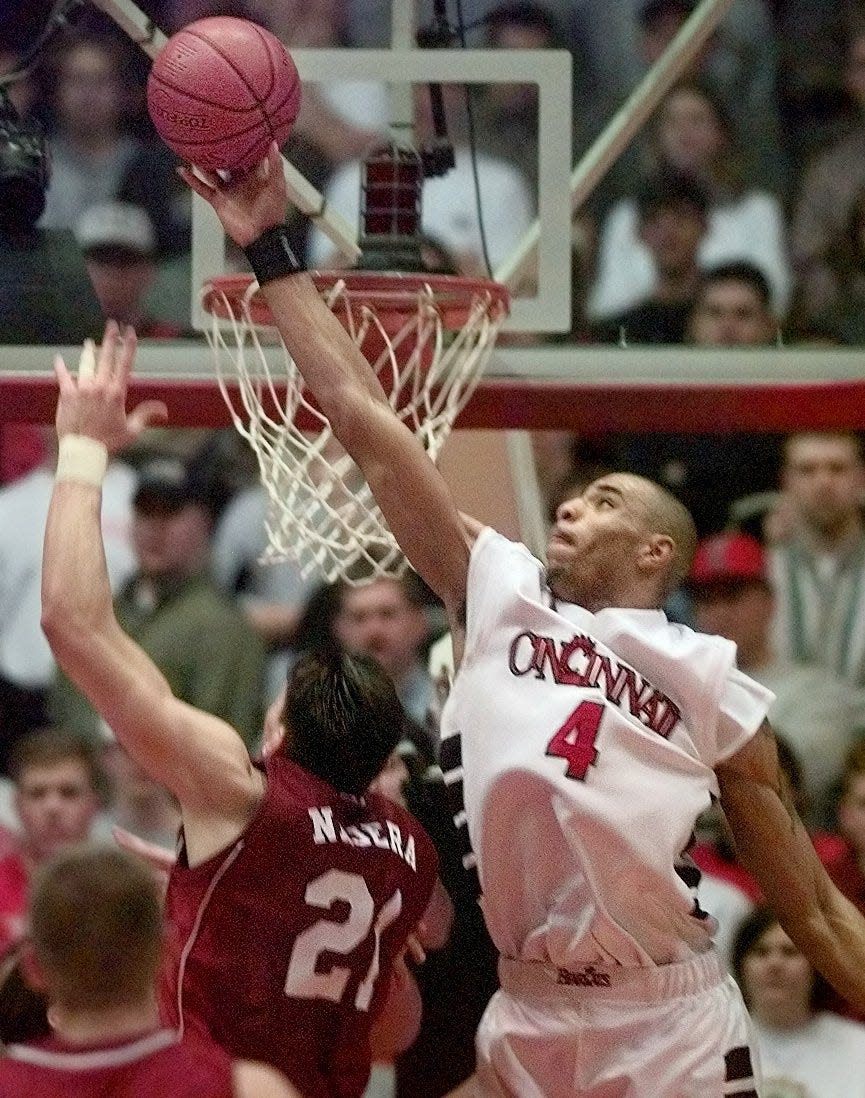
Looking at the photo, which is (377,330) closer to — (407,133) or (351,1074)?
(407,133)

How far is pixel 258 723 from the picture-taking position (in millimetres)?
5832

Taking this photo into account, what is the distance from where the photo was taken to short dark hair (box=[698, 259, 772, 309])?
20.2ft

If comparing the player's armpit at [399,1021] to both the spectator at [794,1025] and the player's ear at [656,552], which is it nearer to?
the spectator at [794,1025]

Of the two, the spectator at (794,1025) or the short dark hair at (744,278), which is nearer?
the spectator at (794,1025)

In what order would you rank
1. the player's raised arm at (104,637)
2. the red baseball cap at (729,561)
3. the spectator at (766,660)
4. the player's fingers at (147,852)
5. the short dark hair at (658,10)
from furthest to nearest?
the short dark hair at (658,10) → the red baseball cap at (729,561) → the spectator at (766,660) → the player's fingers at (147,852) → the player's raised arm at (104,637)

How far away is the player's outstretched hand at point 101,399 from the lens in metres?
3.36

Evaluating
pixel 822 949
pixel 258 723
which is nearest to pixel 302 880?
pixel 822 949

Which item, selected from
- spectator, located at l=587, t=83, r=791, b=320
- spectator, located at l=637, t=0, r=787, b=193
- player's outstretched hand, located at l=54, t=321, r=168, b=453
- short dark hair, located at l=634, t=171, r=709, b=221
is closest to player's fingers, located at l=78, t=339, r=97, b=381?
player's outstretched hand, located at l=54, t=321, r=168, b=453

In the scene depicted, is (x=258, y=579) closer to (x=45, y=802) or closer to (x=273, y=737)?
(x=45, y=802)

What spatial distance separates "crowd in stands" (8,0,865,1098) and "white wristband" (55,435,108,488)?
146 cm

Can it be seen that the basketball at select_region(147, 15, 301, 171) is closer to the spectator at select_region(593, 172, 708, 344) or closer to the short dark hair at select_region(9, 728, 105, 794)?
the short dark hair at select_region(9, 728, 105, 794)

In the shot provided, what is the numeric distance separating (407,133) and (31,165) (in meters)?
0.90

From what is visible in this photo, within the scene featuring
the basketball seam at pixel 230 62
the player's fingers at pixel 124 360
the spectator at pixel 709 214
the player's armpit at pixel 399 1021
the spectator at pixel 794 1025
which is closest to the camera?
the player's fingers at pixel 124 360

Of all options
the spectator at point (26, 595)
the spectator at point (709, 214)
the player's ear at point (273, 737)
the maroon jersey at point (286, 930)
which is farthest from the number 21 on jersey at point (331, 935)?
the spectator at point (709, 214)
